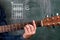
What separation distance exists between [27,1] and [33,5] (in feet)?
0.18

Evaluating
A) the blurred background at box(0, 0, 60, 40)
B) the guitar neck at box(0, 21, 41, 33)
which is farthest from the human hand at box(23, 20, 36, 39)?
the blurred background at box(0, 0, 60, 40)

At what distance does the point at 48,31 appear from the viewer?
4.71ft

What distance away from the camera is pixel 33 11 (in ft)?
4.70

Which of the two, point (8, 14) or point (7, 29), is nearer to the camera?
point (7, 29)

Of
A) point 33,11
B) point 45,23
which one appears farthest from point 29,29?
point 33,11

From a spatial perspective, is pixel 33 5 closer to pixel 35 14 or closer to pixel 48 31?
pixel 35 14

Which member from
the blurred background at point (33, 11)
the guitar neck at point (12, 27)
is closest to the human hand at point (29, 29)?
the guitar neck at point (12, 27)

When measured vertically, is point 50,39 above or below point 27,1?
below

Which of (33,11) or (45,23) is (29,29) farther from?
(33,11)

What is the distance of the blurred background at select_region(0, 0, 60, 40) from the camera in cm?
142

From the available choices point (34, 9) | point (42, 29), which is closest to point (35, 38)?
point (42, 29)

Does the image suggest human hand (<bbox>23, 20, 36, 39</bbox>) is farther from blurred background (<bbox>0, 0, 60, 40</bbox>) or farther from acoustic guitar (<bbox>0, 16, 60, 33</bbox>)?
blurred background (<bbox>0, 0, 60, 40</bbox>)

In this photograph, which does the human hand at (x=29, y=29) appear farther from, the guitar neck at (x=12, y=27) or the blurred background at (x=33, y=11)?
the blurred background at (x=33, y=11)

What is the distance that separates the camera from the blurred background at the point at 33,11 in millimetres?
1422
